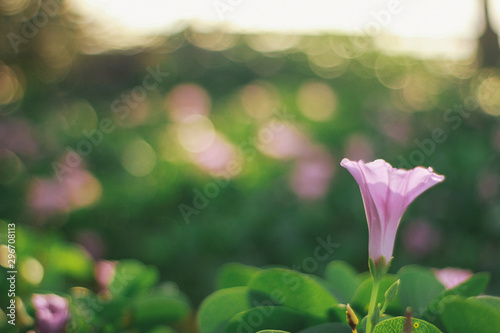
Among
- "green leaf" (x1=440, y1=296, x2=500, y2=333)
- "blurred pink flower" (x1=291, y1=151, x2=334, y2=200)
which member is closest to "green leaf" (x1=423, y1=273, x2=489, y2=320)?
"green leaf" (x1=440, y1=296, x2=500, y2=333)

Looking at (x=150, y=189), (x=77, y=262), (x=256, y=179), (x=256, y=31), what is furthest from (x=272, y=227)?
(x=256, y=31)

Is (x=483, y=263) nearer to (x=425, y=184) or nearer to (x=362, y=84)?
(x=425, y=184)

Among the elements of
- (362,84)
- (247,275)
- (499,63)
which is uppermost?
(362,84)

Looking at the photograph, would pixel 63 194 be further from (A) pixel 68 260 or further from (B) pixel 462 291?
(B) pixel 462 291

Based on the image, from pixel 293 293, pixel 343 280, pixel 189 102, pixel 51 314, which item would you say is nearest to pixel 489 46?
pixel 189 102

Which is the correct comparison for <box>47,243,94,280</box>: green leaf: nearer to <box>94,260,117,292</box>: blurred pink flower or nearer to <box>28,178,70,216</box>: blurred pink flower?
<box>94,260,117,292</box>: blurred pink flower

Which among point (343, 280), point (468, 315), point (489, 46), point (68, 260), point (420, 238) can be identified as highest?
point (489, 46)

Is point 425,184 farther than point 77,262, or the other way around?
point 77,262
